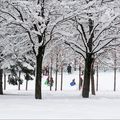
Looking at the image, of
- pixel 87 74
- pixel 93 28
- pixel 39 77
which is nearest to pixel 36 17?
pixel 39 77

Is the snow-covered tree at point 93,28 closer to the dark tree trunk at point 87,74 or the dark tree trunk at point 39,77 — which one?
the dark tree trunk at point 87,74

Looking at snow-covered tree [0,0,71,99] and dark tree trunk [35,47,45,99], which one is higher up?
snow-covered tree [0,0,71,99]

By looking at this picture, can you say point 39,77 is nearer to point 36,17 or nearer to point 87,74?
point 36,17

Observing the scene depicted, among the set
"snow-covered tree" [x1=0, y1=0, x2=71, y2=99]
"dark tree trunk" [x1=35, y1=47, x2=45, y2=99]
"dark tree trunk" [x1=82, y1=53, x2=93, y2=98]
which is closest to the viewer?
"snow-covered tree" [x1=0, y1=0, x2=71, y2=99]

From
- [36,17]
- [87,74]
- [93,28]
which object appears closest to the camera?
[36,17]

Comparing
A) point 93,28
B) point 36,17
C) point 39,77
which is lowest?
point 39,77

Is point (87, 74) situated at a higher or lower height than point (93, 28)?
lower

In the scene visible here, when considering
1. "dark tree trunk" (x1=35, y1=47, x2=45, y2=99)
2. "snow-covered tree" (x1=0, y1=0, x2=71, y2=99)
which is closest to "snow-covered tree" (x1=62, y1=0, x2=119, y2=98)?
"snow-covered tree" (x1=0, y1=0, x2=71, y2=99)

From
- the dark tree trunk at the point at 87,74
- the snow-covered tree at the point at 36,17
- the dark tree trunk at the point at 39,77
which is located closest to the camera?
the snow-covered tree at the point at 36,17

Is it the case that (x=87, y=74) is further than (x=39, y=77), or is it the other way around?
(x=87, y=74)

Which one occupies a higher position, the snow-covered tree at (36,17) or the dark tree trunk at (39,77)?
the snow-covered tree at (36,17)

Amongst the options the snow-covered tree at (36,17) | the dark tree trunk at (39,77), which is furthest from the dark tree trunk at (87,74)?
the dark tree trunk at (39,77)

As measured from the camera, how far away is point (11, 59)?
27156 millimetres

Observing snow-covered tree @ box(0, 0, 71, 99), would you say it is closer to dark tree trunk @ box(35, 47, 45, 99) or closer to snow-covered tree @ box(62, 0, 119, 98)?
dark tree trunk @ box(35, 47, 45, 99)
